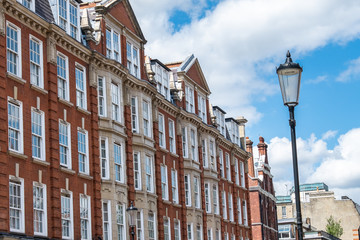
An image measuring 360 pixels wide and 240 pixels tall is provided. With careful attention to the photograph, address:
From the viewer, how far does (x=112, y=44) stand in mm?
43688

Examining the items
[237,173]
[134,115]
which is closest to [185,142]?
[134,115]

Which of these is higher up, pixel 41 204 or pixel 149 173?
pixel 149 173

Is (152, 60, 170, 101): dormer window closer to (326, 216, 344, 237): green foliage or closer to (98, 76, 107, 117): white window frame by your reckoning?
(98, 76, 107, 117): white window frame

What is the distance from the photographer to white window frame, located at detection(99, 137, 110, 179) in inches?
1601

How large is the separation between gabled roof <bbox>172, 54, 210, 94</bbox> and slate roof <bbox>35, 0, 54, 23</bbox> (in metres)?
20.3

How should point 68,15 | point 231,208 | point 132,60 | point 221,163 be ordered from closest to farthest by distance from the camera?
1. point 68,15
2. point 132,60
3. point 221,163
4. point 231,208

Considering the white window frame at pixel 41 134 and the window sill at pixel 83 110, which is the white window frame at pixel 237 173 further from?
the white window frame at pixel 41 134

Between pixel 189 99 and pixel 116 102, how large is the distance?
15.3 m

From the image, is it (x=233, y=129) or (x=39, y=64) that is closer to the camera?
(x=39, y=64)

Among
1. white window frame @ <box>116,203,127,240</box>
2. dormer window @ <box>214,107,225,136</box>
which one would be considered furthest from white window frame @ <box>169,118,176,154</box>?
dormer window @ <box>214,107,225,136</box>

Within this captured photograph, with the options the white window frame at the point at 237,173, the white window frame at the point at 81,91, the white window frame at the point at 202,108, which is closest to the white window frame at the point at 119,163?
the white window frame at the point at 81,91

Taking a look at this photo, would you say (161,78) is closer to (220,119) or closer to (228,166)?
(220,119)

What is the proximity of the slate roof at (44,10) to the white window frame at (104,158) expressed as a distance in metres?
7.75

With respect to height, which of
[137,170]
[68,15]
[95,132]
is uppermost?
[68,15]
